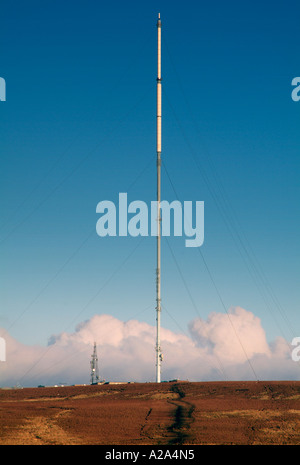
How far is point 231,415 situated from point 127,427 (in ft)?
24.1

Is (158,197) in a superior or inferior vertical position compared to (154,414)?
superior

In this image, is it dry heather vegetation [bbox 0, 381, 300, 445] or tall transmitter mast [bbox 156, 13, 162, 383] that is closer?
dry heather vegetation [bbox 0, 381, 300, 445]

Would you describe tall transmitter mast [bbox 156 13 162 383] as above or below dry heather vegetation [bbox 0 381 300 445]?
above

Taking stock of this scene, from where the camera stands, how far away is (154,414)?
31.9 meters

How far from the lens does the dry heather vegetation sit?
2630 cm

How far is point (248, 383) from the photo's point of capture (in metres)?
41.8

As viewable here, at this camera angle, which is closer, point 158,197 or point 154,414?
point 154,414

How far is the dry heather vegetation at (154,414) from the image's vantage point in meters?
26.3

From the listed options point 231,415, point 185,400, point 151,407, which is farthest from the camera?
point 185,400

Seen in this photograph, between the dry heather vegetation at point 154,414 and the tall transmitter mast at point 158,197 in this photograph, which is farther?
the tall transmitter mast at point 158,197

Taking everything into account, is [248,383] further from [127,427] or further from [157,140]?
[157,140]
